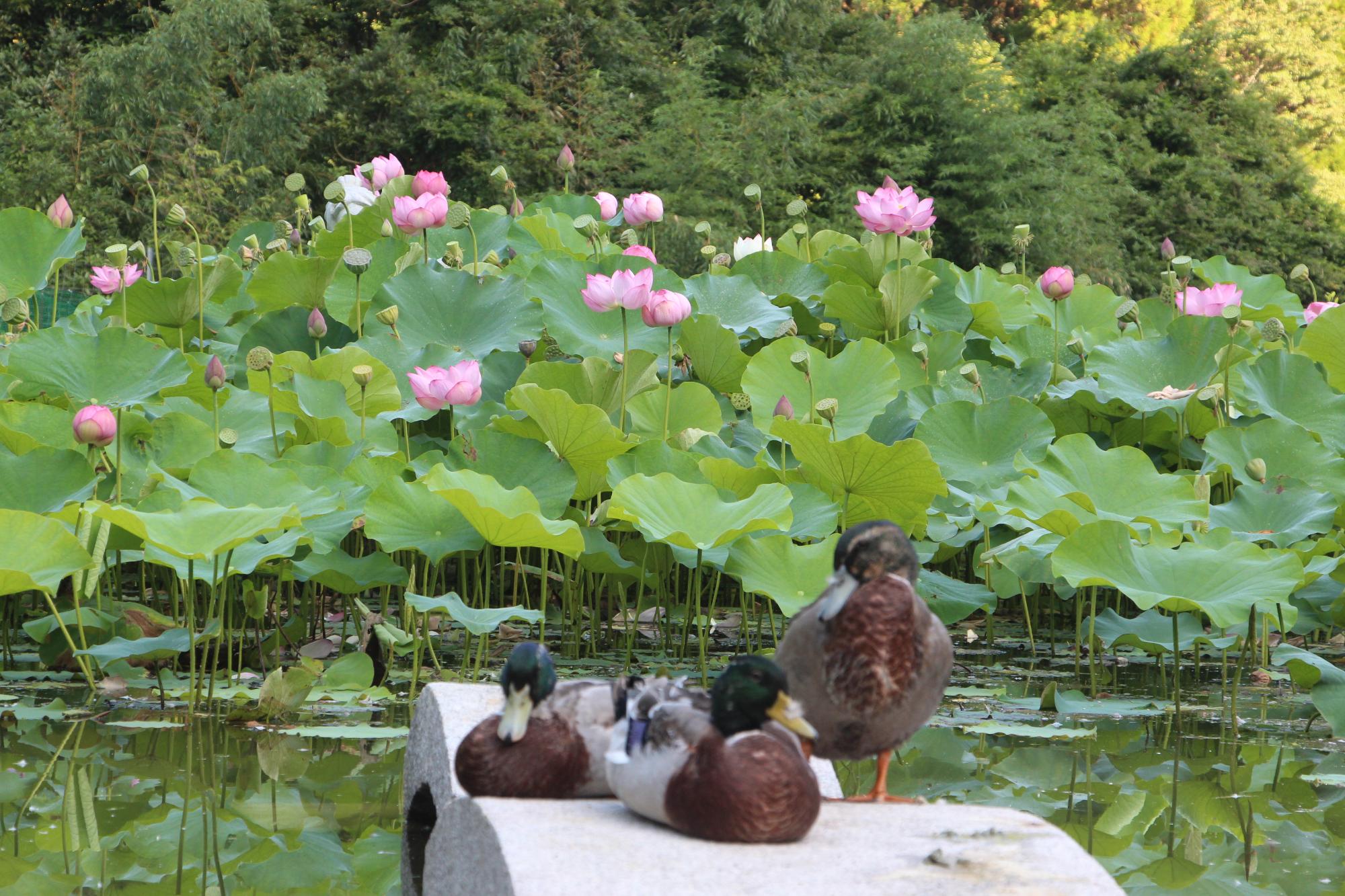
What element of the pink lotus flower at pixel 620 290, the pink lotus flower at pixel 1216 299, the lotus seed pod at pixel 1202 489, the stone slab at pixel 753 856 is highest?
the pink lotus flower at pixel 1216 299

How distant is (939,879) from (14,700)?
1788 millimetres

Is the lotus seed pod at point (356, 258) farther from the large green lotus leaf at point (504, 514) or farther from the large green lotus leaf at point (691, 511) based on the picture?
the large green lotus leaf at point (691, 511)

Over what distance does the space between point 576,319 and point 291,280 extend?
744 mm

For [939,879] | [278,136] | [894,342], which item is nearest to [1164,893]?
[939,879]

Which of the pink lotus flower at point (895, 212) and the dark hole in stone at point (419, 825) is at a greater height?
the pink lotus flower at point (895, 212)

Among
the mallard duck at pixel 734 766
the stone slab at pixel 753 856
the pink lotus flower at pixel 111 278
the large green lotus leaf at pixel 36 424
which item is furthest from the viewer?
the pink lotus flower at pixel 111 278

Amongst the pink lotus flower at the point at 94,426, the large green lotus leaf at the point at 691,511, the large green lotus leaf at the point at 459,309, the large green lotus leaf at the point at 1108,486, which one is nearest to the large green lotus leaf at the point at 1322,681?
the large green lotus leaf at the point at 1108,486

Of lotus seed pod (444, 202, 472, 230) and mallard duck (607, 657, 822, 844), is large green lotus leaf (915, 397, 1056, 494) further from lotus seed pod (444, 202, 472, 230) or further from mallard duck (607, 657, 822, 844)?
mallard duck (607, 657, 822, 844)

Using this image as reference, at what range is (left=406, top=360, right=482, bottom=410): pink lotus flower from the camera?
270 centimetres

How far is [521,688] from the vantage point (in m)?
1.31

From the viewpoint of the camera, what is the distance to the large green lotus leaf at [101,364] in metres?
2.72

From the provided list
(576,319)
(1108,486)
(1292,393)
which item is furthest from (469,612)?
(1292,393)

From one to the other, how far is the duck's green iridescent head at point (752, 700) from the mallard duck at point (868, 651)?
12 centimetres

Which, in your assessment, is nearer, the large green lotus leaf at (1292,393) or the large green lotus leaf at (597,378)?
the large green lotus leaf at (597,378)
